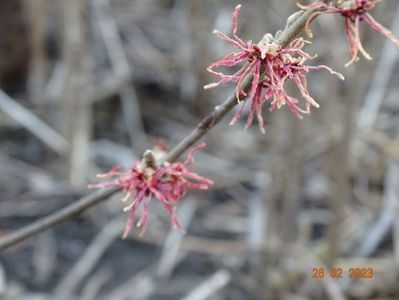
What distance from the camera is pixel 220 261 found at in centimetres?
183

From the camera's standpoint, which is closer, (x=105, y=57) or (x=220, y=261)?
(x=220, y=261)

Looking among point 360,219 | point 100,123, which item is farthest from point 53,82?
point 360,219

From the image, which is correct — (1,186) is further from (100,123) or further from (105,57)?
(105,57)

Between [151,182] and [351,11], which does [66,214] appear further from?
[351,11]

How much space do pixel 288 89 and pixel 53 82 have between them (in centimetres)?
157
